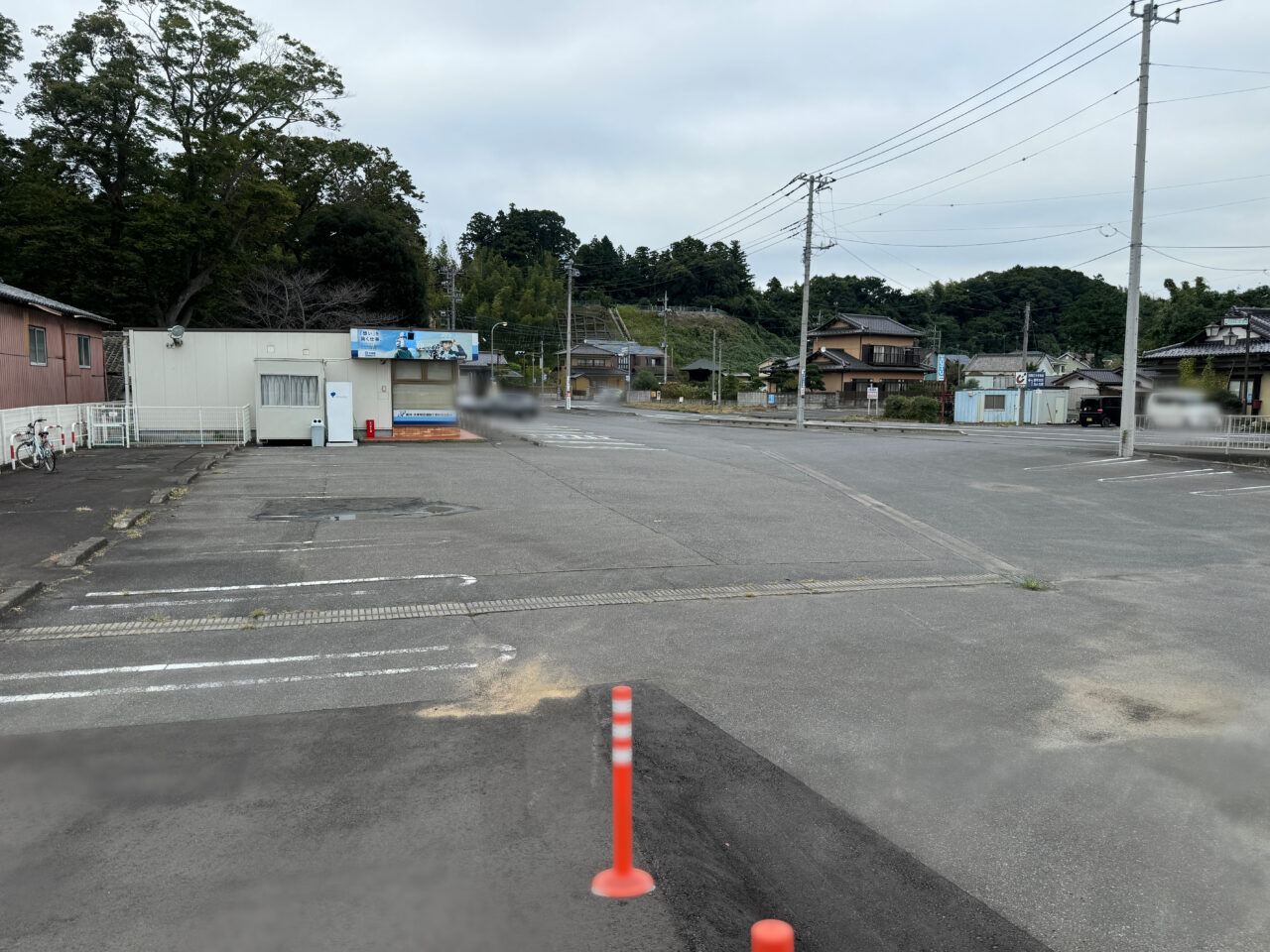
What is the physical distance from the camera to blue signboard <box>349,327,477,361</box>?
55.3 feet

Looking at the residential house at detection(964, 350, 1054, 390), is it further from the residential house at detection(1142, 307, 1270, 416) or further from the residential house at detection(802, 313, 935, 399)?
the residential house at detection(1142, 307, 1270, 416)

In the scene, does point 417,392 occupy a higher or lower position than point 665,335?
lower

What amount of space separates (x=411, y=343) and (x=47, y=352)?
377 inches

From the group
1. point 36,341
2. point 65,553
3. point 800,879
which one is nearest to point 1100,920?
point 800,879

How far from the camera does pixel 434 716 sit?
495 cm

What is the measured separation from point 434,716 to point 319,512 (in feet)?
25.3

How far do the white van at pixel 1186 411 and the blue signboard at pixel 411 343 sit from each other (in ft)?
61.5

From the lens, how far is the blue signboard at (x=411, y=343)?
664 inches

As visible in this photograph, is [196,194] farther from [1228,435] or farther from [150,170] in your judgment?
[1228,435]

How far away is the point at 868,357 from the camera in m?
69.1

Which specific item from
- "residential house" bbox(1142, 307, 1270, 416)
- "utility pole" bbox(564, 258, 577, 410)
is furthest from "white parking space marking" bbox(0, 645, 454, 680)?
"residential house" bbox(1142, 307, 1270, 416)

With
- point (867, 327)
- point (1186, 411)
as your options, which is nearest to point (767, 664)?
point (1186, 411)

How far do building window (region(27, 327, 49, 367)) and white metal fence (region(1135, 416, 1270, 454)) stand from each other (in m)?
29.1

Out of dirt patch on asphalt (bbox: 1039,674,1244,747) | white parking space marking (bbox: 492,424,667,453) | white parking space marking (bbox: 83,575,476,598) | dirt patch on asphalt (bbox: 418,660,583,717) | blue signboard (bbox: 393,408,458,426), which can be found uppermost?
blue signboard (bbox: 393,408,458,426)
